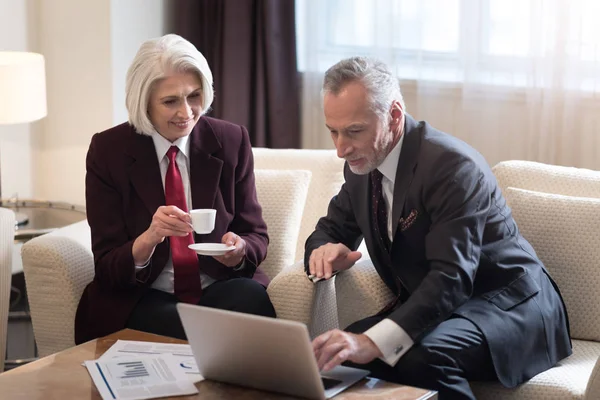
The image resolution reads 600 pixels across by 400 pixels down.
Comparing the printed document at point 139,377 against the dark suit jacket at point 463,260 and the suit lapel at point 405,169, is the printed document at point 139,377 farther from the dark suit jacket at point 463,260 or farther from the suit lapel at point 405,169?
the suit lapel at point 405,169

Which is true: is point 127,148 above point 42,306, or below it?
above

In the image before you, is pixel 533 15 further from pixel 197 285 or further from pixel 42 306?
pixel 42 306

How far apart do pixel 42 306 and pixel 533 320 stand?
4.53 feet

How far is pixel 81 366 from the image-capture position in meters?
2.12

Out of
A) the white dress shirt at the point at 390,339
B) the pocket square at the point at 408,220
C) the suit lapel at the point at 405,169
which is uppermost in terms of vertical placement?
the suit lapel at the point at 405,169

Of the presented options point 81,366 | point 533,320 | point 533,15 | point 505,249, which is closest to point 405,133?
point 505,249

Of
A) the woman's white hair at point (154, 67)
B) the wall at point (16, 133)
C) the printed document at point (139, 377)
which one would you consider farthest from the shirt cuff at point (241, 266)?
the wall at point (16, 133)

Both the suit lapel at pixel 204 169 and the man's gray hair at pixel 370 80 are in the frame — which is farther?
the suit lapel at pixel 204 169

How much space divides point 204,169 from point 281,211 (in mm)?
351

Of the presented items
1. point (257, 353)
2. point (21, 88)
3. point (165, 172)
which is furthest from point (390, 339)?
point (21, 88)

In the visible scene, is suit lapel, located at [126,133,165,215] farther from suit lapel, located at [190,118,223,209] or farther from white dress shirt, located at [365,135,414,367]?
white dress shirt, located at [365,135,414,367]

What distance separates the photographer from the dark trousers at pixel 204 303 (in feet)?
8.46

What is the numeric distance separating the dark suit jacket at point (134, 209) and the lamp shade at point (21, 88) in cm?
59

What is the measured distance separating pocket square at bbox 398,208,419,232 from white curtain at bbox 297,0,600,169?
1.48m
